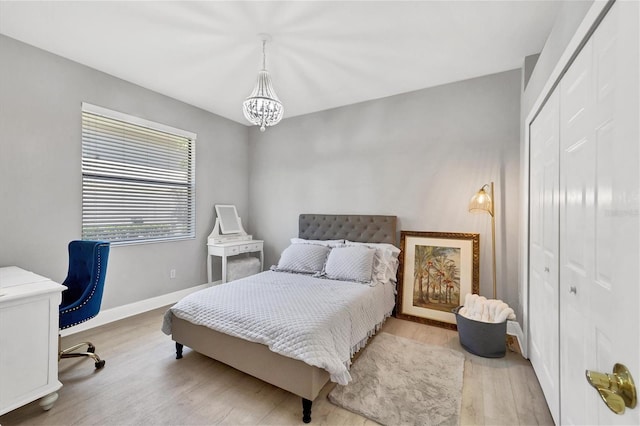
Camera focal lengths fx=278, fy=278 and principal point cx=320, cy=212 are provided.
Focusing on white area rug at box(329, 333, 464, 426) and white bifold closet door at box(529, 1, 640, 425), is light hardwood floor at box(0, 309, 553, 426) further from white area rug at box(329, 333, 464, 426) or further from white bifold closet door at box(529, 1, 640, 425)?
white bifold closet door at box(529, 1, 640, 425)

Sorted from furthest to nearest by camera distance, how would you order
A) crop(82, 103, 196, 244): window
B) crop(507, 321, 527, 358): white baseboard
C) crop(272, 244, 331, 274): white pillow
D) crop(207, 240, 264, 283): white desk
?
crop(207, 240, 264, 283): white desk
crop(272, 244, 331, 274): white pillow
crop(82, 103, 196, 244): window
crop(507, 321, 527, 358): white baseboard

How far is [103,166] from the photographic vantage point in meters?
3.10

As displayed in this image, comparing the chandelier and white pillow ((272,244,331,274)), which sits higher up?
the chandelier

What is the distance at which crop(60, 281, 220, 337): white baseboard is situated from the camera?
9.52ft

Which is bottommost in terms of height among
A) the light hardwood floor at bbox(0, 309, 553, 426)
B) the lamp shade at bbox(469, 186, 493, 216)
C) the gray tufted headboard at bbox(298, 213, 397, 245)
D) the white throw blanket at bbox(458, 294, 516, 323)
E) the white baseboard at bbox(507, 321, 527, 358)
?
the light hardwood floor at bbox(0, 309, 553, 426)

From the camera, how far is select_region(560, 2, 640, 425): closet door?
0.59 m

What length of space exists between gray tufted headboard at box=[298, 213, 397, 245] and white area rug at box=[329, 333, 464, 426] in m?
1.34

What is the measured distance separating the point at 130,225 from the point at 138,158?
82 cm

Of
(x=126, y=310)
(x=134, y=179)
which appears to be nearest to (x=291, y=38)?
(x=134, y=179)

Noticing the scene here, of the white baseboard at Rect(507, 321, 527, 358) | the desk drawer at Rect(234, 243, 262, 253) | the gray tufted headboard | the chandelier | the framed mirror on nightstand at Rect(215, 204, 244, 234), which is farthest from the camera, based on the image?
the framed mirror on nightstand at Rect(215, 204, 244, 234)

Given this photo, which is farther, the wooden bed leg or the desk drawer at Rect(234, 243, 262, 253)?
the desk drawer at Rect(234, 243, 262, 253)

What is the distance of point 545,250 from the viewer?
1.89 metres

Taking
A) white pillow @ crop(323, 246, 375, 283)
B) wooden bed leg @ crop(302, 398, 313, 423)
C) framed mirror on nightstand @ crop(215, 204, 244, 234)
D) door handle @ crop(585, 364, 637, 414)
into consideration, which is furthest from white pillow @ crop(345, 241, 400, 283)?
door handle @ crop(585, 364, 637, 414)

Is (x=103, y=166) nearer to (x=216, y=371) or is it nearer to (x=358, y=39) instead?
(x=216, y=371)
